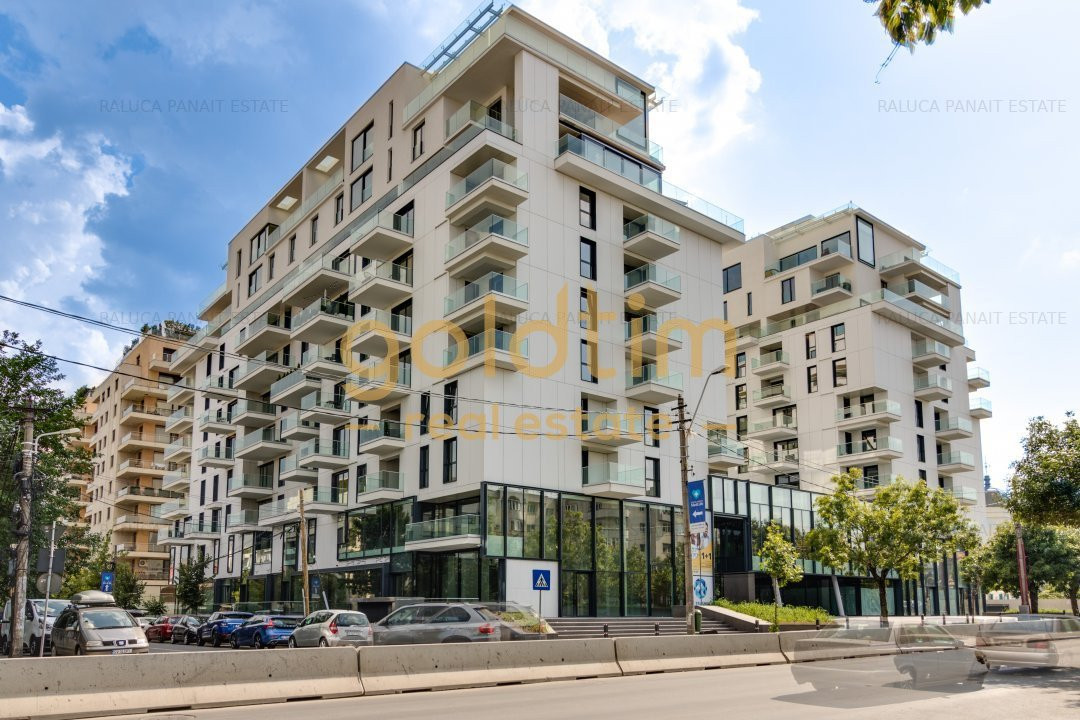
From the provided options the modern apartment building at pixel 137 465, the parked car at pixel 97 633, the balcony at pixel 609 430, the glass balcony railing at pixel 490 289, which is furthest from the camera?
the modern apartment building at pixel 137 465

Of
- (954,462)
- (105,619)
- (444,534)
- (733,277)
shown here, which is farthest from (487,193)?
(954,462)

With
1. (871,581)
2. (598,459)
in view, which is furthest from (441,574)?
(871,581)

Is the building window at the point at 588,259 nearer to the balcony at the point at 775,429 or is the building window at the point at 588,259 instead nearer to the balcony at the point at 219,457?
the balcony at the point at 775,429

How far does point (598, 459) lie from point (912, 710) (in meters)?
32.6

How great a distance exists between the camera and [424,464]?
4478cm

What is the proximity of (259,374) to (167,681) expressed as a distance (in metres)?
46.7

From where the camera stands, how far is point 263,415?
199 feet

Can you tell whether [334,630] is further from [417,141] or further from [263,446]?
[263,446]

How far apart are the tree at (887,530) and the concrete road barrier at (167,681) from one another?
33882 millimetres

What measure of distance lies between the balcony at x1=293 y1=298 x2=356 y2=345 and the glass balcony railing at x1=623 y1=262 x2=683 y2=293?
1549 centimetres

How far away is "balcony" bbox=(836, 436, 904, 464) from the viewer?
63497 millimetres

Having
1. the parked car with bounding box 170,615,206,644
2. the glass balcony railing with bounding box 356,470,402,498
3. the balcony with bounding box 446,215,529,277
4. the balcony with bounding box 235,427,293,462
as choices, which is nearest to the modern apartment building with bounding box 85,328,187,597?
the balcony with bounding box 235,427,293,462

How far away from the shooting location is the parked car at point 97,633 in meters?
24.1

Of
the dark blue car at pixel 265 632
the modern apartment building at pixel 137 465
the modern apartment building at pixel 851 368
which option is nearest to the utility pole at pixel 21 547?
the dark blue car at pixel 265 632
